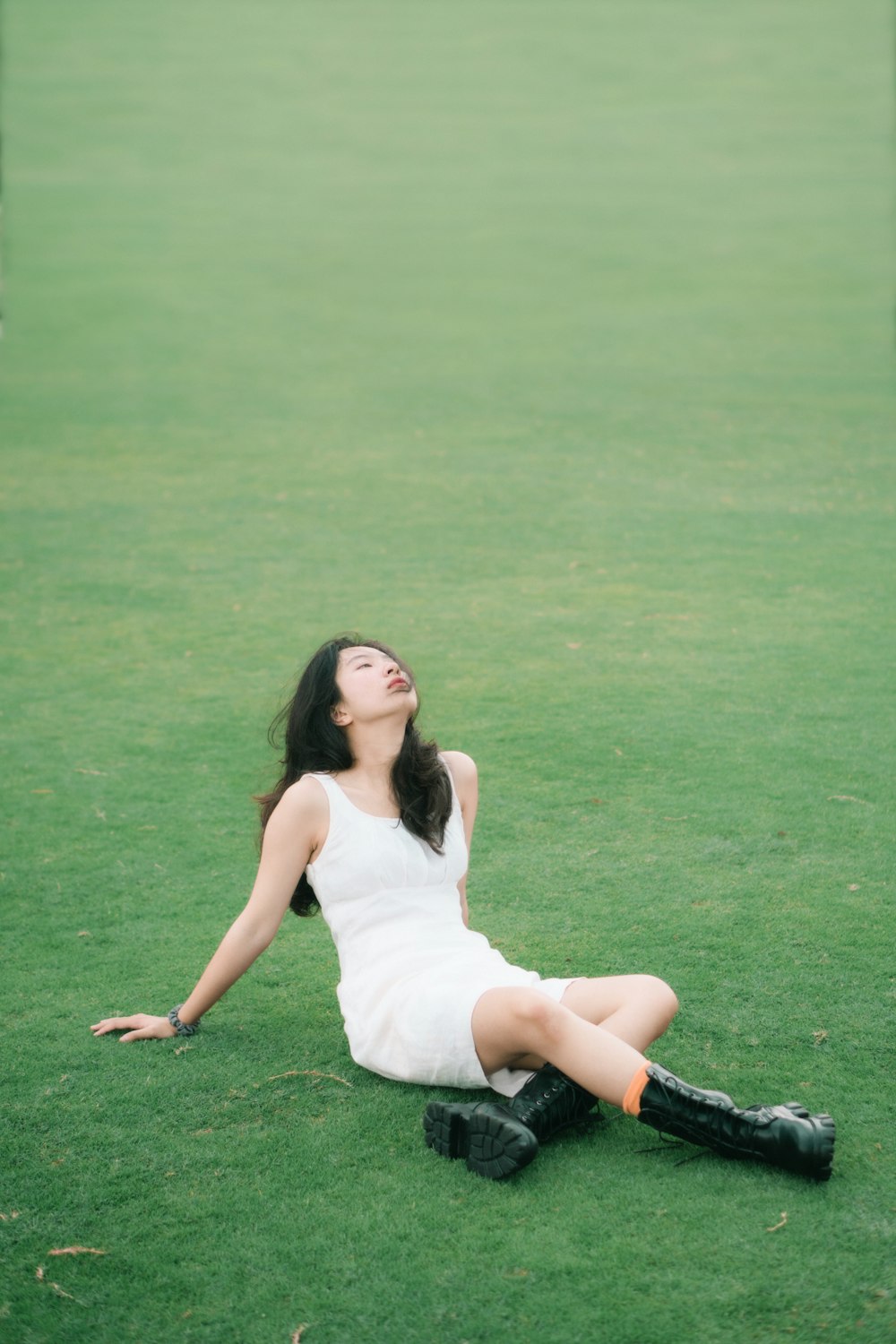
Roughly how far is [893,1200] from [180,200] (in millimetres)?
23848

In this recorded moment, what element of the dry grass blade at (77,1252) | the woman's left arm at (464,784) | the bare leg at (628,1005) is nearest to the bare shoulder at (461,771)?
the woman's left arm at (464,784)

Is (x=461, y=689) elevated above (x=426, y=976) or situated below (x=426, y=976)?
below

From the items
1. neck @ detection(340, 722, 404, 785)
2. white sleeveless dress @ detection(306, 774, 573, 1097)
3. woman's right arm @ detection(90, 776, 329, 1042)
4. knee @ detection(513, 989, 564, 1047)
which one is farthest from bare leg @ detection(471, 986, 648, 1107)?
neck @ detection(340, 722, 404, 785)

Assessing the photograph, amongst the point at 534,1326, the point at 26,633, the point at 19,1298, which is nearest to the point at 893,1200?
the point at 534,1326

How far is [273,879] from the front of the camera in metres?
3.85

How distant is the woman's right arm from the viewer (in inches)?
150

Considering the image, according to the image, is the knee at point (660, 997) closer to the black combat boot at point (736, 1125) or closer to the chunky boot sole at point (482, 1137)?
the black combat boot at point (736, 1125)

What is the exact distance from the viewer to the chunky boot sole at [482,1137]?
3.26 meters

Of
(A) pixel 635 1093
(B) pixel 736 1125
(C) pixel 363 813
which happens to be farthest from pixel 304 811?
(B) pixel 736 1125

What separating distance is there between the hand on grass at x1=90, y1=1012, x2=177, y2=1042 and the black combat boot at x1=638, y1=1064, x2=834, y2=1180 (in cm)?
146

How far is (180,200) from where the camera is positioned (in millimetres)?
24422

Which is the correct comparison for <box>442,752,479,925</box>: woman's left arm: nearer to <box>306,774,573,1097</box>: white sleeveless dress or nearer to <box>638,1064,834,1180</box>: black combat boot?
<box>306,774,573,1097</box>: white sleeveless dress

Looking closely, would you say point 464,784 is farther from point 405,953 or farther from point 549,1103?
point 549,1103

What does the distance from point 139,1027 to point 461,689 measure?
11.4 ft
